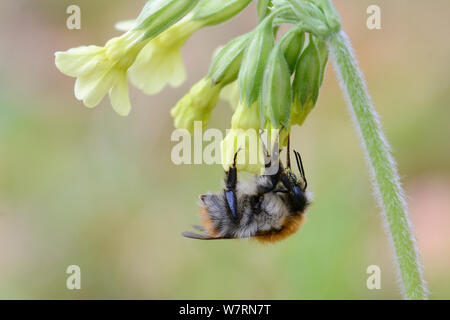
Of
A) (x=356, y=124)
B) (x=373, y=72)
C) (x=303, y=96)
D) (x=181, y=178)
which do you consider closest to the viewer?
(x=356, y=124)

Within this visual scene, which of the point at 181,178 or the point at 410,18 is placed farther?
the point at 410,18

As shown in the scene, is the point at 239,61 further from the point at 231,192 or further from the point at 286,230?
the point at 286,230

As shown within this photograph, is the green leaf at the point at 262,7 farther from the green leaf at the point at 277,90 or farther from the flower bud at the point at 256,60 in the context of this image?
the green leaf at the point at 277,90

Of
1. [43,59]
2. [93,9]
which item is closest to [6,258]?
[43,59]

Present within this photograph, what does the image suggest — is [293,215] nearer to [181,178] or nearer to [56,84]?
[181,178]

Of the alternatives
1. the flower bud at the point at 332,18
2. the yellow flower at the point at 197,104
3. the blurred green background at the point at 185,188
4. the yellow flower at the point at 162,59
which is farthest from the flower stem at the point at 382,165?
the blurred green background at the point at 185,188

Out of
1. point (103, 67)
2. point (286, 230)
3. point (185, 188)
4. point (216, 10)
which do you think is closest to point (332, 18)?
point (216, 10)
